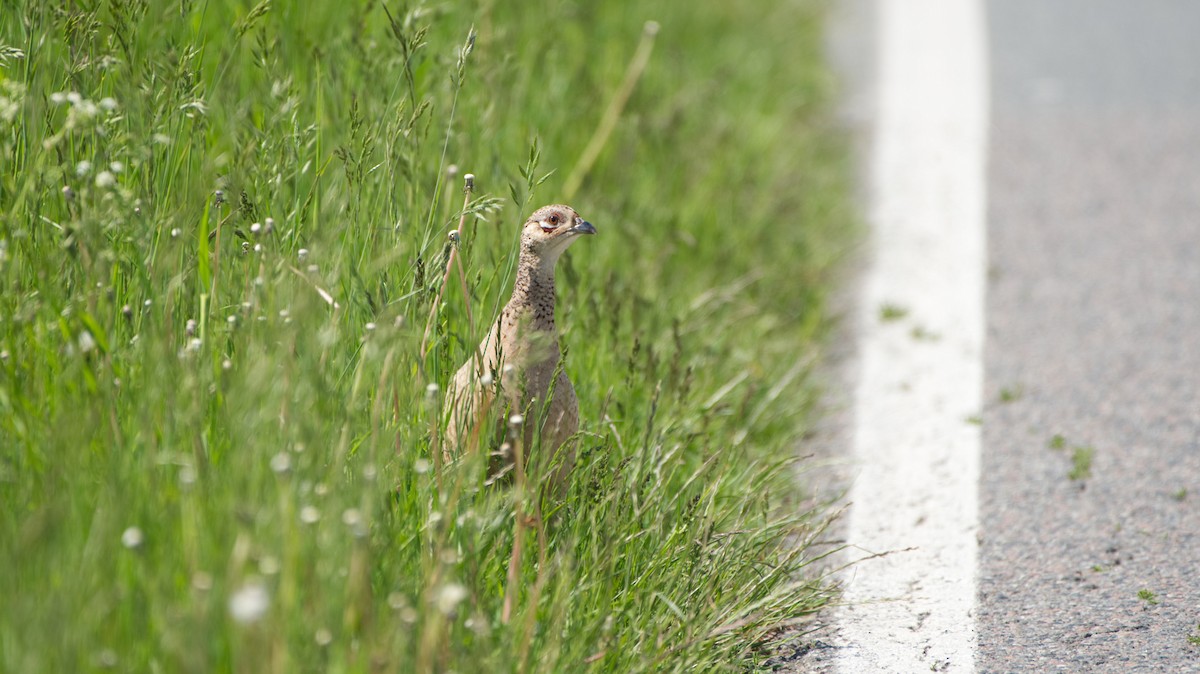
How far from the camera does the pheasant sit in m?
3.06

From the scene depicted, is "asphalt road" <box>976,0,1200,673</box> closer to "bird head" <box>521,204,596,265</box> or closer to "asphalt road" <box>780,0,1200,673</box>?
"asphalt road" <box>780,0,1200,673</box>

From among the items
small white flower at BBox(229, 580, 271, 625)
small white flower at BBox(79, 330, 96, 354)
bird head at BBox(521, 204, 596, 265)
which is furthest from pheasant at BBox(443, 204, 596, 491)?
small white flower at BBox(229, 580, 271, 625)

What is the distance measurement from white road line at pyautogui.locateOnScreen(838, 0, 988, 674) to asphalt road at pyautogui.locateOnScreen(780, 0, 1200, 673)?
0.06m

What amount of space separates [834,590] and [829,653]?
0.27 metres

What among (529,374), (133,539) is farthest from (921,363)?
(133,539)

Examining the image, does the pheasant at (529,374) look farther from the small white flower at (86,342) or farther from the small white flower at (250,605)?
the small white flower at (250,605)

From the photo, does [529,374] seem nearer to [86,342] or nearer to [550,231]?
[550,231]

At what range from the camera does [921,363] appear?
15.1 feet

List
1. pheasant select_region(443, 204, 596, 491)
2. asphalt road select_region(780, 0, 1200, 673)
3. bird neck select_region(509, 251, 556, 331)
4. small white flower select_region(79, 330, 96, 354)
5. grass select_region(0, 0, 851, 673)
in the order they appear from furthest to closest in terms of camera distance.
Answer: bird neck select_region(509, 251, 556, 331)
asphalt road select_region(780, 0, 1200, 673)
pheasant select_region(443, 204, 596, 491)
small white flower select_region(79, 330, 96, 354)
grass select_region(0, 0, 851, 673)

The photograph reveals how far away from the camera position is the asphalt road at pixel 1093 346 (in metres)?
3.25

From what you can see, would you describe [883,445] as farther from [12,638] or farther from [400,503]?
[12,638]

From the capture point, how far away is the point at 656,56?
6.51m

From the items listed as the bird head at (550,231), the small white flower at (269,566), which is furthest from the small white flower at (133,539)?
the bird head at (550,231)

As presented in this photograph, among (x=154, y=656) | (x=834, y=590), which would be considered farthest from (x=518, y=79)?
(x=154, y=656)
